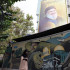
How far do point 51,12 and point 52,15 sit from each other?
2.83ft

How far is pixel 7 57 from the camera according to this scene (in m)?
14.4

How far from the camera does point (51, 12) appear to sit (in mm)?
30922

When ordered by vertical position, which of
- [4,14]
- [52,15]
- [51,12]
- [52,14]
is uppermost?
[51,12]

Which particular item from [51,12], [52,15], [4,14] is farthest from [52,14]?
[4,14]

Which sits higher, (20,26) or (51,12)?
(51,12)

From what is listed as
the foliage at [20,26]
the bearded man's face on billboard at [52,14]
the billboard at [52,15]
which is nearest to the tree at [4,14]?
the foliage at [20,26]

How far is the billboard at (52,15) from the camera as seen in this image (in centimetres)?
2966

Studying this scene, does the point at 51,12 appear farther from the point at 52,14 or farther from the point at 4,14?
the point at 4,14

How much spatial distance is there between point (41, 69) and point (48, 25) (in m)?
21.1

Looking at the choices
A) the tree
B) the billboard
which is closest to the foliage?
the billboard

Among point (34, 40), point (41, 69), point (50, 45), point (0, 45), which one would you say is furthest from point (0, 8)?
point (0, 45)

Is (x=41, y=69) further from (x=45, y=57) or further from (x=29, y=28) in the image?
(x=29, y=28)

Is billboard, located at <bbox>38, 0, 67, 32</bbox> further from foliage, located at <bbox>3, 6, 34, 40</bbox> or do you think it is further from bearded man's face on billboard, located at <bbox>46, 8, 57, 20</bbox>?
foliage, located at <bbox>3, 6, 34, 40</bbox>

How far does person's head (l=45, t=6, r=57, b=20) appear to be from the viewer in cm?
3053
